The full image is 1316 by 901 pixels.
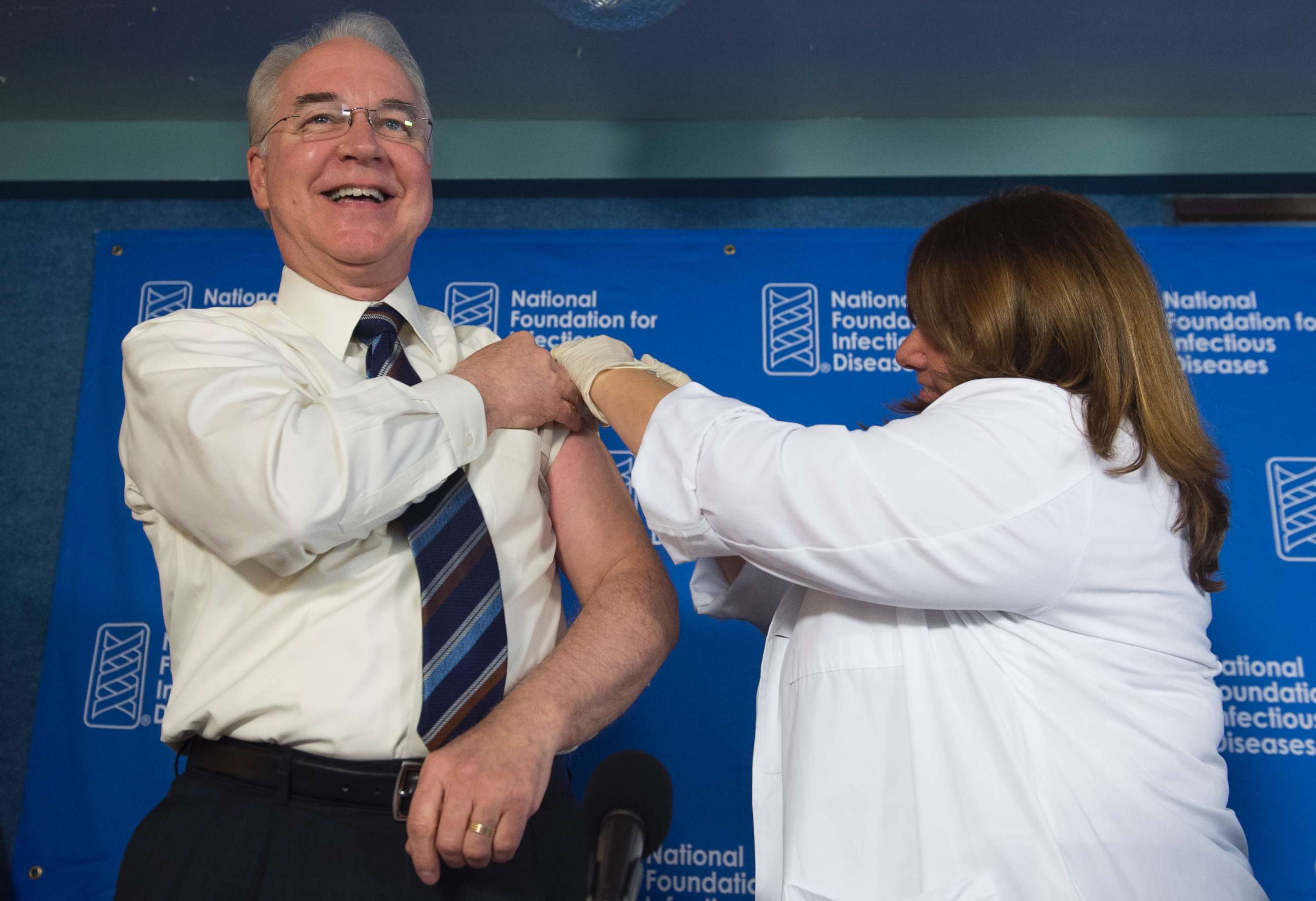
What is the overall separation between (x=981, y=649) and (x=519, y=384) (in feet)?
2.08

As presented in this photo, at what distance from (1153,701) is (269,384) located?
102 centimetres

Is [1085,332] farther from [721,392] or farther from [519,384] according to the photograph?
[721,392]

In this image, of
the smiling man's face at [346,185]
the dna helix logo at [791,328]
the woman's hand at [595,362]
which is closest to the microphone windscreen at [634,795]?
the woman's hand at [595,362]

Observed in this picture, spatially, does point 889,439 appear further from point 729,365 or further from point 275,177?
point 729,365

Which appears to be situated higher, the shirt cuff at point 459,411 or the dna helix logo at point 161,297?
the dna helix logo at point 161,297

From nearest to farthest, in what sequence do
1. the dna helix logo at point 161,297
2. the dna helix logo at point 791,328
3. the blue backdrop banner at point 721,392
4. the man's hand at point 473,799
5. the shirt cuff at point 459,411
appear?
1. the man's hand at point 473,799
2. the shirt cuff at point 459,411
3. the blue backdrop banner at point 721,392
4. the dna helix logo at point 791,328
5. the dna helix logo at point 161,297

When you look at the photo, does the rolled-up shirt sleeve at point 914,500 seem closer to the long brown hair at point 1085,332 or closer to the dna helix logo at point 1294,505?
the long brown hair at point 1085,332

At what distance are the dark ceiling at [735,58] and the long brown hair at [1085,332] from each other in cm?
122

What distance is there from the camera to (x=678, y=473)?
1181 mm

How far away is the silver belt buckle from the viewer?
103 cm

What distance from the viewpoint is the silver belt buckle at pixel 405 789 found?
1034 millimetres

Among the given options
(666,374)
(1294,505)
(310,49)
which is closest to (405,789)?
(666,374)

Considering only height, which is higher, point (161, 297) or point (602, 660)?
point (161, 297)

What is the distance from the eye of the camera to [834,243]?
2.58 m
